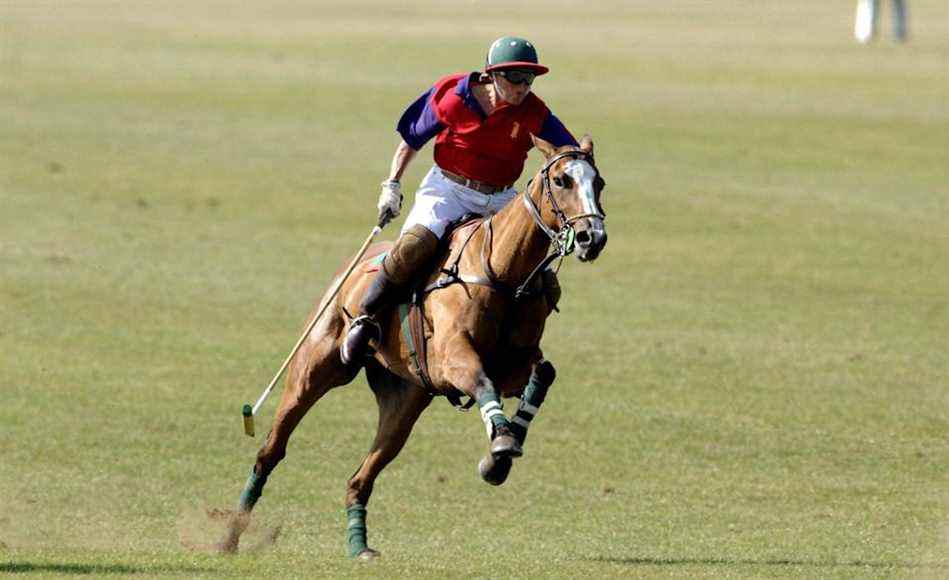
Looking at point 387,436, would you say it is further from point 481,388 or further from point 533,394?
point 481,388

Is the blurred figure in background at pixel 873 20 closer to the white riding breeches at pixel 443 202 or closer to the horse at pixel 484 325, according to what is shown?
the horse at pixel 484 325

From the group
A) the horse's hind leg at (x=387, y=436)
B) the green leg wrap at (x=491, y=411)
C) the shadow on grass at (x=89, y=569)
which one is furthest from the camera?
the horse's hind leg at (x=387, y=436)

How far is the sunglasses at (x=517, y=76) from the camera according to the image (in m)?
12.2

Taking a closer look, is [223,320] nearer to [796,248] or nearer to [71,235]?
Result: [71,235]

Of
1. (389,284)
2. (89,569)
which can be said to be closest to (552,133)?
(389,284)

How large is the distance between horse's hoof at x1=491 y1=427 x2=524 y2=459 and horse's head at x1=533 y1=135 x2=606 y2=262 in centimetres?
110

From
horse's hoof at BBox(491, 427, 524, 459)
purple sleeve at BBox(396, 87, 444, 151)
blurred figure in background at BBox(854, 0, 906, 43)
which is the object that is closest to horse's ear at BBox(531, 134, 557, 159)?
purple sleeve at BBox(396, 87, 444, 151)

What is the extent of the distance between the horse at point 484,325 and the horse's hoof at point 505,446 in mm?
14

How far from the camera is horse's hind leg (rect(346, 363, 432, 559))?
13.2 metres

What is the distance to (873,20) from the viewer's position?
233 ft

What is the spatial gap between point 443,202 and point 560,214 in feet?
5.09

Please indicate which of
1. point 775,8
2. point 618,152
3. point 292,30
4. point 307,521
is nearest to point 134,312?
point 307,521

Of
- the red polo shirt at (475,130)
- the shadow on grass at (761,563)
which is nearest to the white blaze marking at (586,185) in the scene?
the red polo shirt at (475,130)

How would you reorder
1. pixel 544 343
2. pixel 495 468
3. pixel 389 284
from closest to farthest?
pixel 495 468, pixel 389 284, pixel 544 343
